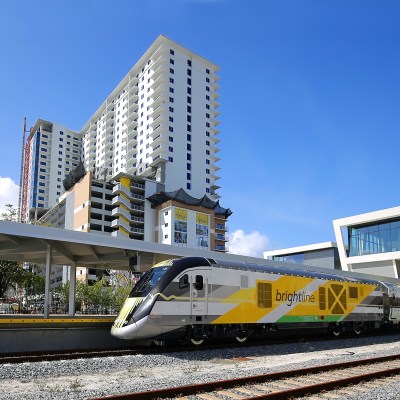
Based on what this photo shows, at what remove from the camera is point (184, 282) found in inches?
656

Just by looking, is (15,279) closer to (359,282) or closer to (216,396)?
(359,282)

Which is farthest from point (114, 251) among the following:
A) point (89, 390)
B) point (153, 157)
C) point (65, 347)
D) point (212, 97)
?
point (212, 97)

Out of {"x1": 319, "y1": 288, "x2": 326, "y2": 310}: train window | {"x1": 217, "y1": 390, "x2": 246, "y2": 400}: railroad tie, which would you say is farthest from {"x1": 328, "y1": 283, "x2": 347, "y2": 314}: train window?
{"x1": 217, "y1": 390, "x2": 246, "y2": 400}: railroad tie

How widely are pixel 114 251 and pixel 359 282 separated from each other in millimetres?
14123

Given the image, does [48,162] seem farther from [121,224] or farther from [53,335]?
[53,335]

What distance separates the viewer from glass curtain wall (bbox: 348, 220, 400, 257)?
184 feet

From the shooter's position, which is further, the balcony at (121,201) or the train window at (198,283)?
the balcony at (121,201)

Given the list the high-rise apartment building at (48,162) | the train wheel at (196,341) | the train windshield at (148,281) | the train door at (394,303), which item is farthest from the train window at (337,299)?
the high-rise apartment building at (48,162)

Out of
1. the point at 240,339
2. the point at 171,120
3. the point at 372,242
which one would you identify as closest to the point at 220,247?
the point at 171,120

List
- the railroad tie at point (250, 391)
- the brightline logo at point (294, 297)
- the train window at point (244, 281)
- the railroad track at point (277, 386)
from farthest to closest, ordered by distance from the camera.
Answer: the brightline logo at point (294, 297) < the train window at point (244, 281) < the railroad tie at point (250, 391) < the railroad track at point (277, 386)

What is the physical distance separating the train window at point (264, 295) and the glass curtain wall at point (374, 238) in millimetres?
41479

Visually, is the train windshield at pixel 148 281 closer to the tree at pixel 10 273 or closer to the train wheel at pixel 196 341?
the train wheel at pixel 196 341

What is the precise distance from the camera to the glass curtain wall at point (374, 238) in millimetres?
56094

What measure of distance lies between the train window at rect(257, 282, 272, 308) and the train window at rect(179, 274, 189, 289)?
4081mm
